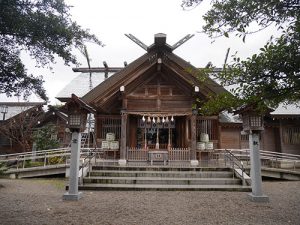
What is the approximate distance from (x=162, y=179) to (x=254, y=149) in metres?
3.77

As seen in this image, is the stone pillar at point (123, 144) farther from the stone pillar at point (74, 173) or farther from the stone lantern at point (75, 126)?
the stone pillar at point (74, 173)

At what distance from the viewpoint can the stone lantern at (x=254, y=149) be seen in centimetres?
822

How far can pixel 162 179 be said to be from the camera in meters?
10.2

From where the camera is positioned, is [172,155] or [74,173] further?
[172,155]

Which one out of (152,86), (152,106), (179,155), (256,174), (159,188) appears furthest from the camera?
(152,86)

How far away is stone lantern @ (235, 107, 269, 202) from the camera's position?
8219 mm

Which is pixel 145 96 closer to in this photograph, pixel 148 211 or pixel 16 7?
pixel 148 211

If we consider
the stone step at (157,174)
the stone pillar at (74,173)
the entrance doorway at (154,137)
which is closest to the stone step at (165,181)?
the stone step at (157,174)

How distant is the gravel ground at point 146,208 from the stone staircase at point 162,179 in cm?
41

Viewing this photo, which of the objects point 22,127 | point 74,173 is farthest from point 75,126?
point 22,127

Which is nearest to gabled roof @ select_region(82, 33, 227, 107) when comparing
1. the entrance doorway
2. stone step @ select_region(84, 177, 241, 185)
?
the entrance doorway

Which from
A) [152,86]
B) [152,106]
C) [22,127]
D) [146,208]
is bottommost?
[146,208]

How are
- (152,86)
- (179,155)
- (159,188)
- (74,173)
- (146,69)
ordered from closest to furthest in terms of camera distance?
(74,173) → (159,188) → (179,155) → (146,69) → (152,86)

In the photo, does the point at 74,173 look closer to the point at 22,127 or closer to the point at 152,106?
the point at 152,106
